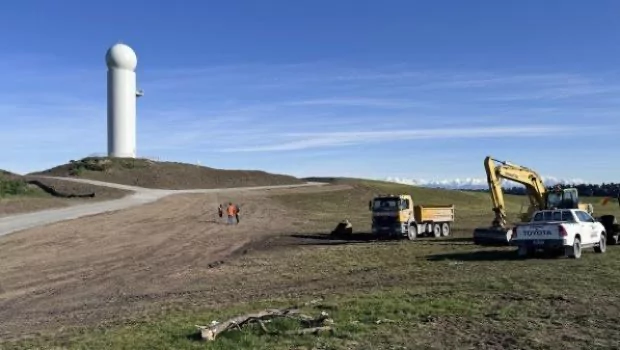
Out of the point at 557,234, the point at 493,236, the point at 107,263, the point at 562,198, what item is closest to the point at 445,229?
the point at 562,198

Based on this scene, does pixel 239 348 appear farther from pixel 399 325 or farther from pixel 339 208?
pixel 339 208

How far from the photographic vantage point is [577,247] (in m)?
23.1

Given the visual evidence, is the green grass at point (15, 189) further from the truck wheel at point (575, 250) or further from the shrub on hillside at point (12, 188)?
the truck wheel at point (575, 250)

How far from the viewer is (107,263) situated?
2331 cm

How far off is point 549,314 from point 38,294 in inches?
494

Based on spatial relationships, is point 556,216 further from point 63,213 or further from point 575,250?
point 63,213

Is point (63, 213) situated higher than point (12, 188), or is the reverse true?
point (12, 188)

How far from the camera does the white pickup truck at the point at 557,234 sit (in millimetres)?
22656

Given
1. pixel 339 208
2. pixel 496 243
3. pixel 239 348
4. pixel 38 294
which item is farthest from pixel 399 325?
pixel 339 208

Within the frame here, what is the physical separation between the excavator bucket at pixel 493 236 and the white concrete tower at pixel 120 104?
72.6 meters

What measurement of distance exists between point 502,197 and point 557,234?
8543mm

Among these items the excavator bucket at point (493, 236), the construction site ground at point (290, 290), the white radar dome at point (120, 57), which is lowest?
the construction site ground at point (290, 290)

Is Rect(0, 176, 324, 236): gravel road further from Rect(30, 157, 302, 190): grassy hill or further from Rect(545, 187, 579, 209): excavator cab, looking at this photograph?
Rect(545, 187, 579, 209): excavator cab

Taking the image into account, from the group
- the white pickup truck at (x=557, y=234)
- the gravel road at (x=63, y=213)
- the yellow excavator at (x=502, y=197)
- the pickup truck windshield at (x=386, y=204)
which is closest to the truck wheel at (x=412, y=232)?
the pickup truck windshield at (x=386, y=204)
